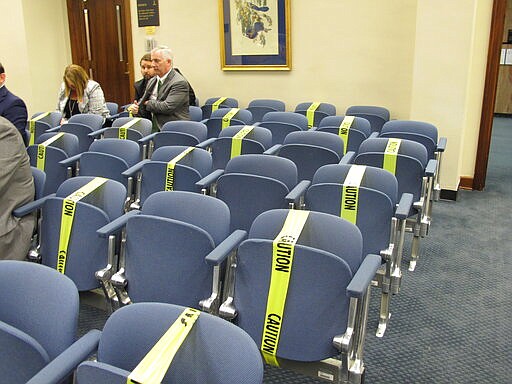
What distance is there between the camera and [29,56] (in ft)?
24.7

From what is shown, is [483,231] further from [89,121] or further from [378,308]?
[89,121]

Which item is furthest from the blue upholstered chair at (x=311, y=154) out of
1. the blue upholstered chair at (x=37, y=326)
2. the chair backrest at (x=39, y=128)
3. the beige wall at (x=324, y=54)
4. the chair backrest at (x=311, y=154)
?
the chair backrest at (x=39, y=128)

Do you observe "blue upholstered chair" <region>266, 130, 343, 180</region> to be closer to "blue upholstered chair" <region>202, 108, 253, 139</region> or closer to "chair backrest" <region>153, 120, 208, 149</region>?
"chair backrest" <region>153, 120, 208, 149</region>

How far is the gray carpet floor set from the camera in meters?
2.39

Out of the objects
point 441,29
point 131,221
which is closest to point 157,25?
point 441,29

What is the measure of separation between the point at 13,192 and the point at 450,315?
2.47 m

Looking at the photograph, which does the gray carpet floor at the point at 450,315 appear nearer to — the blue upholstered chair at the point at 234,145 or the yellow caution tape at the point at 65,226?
the yellow caution tape at the point at 65,226

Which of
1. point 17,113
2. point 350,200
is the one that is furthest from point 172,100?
point 350,200

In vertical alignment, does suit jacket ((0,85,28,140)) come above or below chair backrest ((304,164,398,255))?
above

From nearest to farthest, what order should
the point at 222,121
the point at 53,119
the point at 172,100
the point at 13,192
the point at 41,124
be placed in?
the point at 13,192 → the point at 172,100 → the point at 222,121 → the point at 41,124 → the point at 53,119

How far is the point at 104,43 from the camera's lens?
7656 mm

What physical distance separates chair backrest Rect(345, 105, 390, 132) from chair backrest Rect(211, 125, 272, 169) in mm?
1516

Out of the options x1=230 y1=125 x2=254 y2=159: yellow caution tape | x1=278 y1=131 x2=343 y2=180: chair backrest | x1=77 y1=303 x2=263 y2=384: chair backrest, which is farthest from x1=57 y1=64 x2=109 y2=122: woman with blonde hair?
x1=77 y1=303 x2=263 y2=384: chair backrest

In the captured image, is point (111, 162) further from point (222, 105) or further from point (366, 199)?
point (222, 105)
